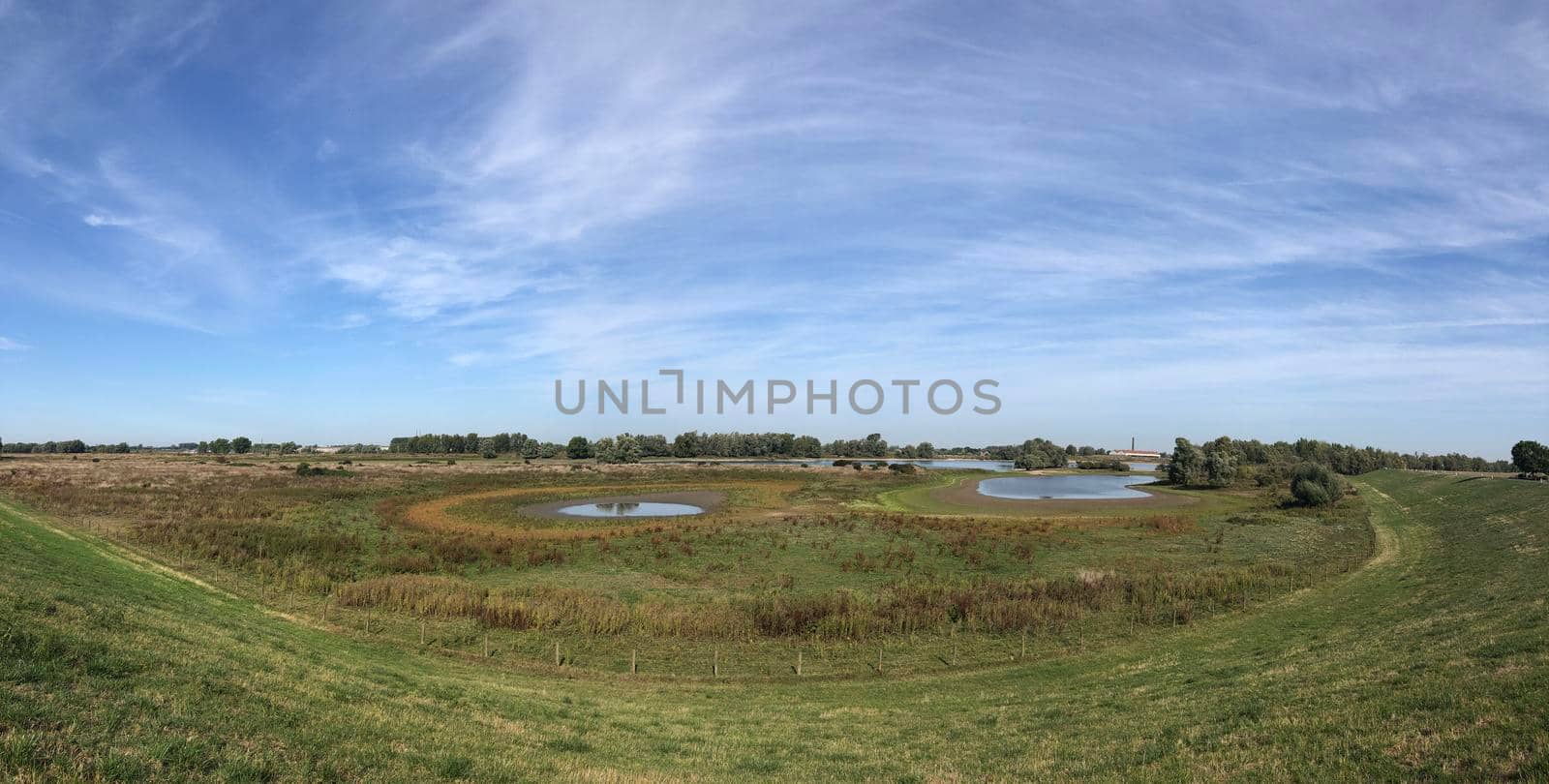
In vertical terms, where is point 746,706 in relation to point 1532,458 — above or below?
below

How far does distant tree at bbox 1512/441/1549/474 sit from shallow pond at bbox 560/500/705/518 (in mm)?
94174

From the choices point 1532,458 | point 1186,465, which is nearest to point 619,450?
point 1186,465

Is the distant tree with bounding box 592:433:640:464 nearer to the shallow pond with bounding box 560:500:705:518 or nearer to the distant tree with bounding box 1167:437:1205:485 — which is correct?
the shallow pond with bounding box 560:500:705:518

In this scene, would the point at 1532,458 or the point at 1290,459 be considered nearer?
the point at 1532,458

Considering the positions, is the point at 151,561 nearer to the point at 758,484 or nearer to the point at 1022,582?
the point at 1022,582

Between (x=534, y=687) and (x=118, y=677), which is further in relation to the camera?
(x=534, y=687)

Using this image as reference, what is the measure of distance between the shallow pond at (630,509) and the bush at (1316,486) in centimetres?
6647

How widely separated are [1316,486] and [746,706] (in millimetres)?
82867

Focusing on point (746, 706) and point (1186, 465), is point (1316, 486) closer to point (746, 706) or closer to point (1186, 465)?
point (1186, 465)

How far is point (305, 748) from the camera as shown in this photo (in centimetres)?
936

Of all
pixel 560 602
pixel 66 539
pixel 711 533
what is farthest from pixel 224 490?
pixel 560 602

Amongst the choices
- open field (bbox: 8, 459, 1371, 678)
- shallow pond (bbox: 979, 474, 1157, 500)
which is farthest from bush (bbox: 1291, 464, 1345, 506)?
shallow pond (bbox: 979, 474, 1157, 500)

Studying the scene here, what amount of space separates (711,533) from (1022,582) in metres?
25.0

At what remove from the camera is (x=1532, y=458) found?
77.8 metres
